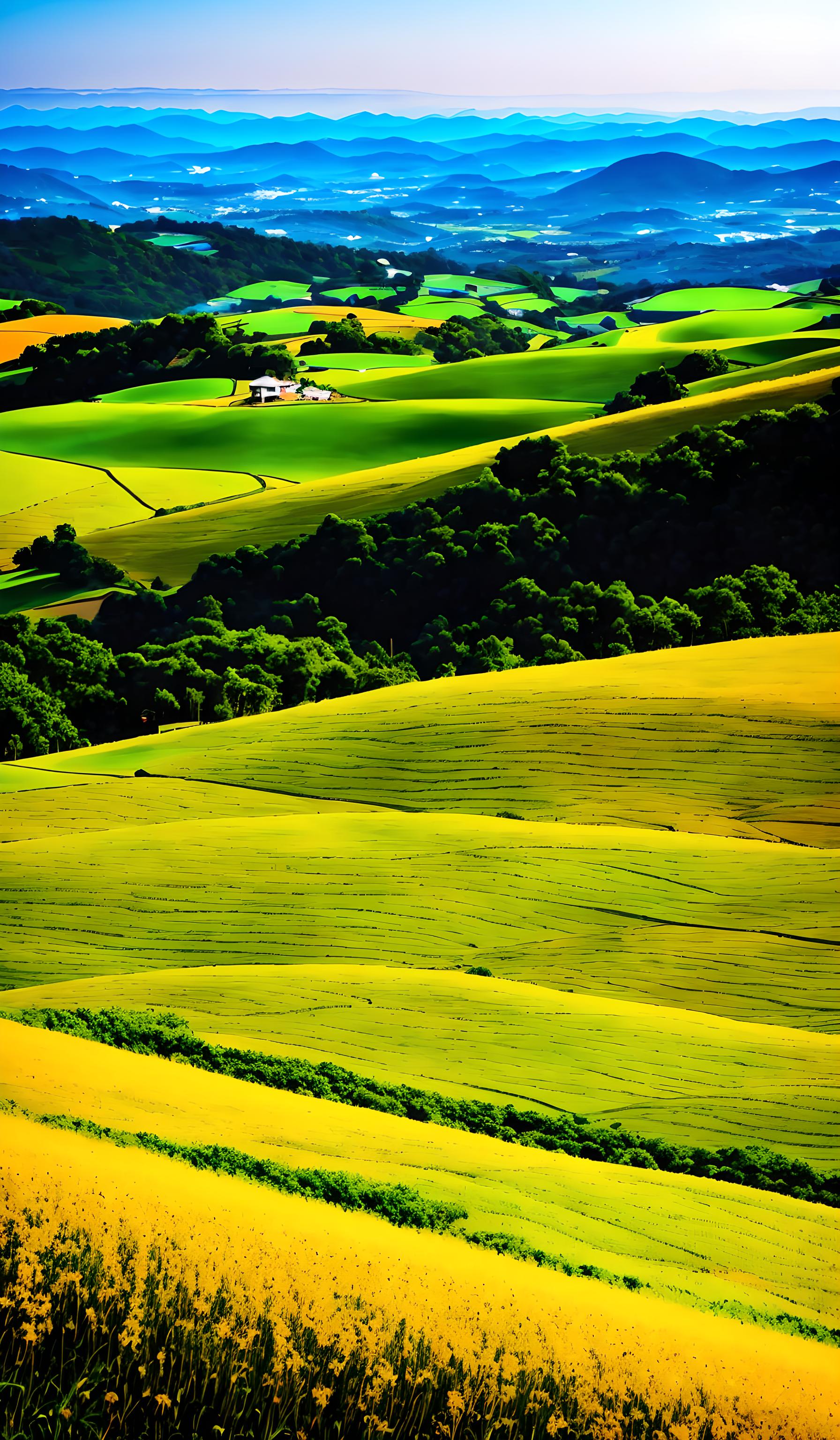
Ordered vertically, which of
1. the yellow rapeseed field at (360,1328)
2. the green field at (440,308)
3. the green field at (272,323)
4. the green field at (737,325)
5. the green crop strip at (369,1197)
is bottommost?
the green crop strip at (369,1197)

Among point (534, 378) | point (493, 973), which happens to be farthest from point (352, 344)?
point (493, 973)

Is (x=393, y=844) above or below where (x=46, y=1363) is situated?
below

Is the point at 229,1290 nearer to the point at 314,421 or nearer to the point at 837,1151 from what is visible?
the point at 837,1151

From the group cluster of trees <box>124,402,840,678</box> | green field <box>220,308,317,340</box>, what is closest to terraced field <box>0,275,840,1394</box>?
cluster of trees <box>124,402,840,678</box>

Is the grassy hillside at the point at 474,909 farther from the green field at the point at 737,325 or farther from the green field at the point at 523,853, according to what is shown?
the green field at the point at 737,325

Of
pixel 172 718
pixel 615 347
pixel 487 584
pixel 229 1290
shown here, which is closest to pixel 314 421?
pixel 615 347

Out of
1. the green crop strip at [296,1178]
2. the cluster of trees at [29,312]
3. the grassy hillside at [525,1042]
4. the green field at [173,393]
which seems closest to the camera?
the green crop strip at [296,1178]

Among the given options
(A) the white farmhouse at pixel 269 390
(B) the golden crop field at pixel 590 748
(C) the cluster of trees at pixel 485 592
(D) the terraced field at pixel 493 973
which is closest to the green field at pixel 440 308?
(A) the white farmhouse at pixel 269 390

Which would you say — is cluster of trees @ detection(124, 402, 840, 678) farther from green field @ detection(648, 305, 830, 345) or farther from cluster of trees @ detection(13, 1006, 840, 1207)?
green field @ detection(648, 305, 830, 345)
